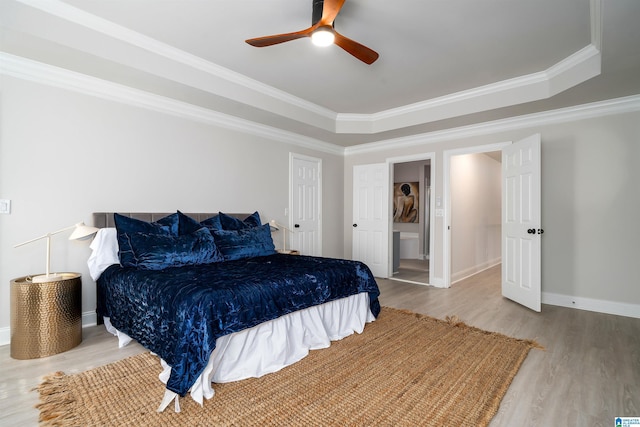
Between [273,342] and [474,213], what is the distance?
4.98 m

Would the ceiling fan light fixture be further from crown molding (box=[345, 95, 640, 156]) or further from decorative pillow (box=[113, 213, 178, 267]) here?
crown molding (box=[345, 95, 640, 156])

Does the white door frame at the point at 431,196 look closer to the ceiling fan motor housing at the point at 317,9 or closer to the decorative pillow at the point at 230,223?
the decorative pillow at the point at 230,223

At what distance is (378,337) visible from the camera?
9.42 ft

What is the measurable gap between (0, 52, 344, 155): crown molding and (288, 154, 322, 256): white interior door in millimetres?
650

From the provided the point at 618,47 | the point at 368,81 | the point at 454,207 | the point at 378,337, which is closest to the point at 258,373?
the point at 378,337

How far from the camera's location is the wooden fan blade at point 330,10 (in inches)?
79.9

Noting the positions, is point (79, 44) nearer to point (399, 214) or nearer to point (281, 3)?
point (281, 3)

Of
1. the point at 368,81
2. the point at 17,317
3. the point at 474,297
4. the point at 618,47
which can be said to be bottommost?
the point at 474,297

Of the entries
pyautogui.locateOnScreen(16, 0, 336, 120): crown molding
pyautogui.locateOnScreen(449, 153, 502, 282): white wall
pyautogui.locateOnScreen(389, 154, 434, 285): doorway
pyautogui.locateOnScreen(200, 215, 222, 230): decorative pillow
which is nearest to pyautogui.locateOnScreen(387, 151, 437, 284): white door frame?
pyautogui.locateOnScreen(449, 153, 502, 282): white wall

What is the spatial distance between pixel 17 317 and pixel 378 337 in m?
2.90

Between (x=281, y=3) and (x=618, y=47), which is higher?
(x=281, y=3)

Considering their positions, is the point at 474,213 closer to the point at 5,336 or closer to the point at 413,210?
the point at 413,210

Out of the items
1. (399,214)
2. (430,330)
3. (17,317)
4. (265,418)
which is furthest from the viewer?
(399,214)

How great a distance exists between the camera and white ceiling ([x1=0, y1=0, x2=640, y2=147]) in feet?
8.07
